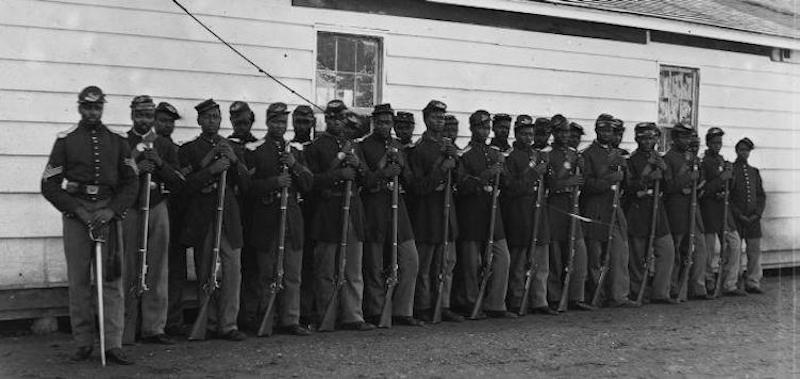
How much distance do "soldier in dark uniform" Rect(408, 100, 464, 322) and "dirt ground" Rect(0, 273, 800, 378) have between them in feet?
1.31

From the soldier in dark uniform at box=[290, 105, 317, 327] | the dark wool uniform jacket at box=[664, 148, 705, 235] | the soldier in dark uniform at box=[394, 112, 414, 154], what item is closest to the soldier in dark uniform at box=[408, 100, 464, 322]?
the soldier in dark uniform at box=[394, 112, 414, 154]

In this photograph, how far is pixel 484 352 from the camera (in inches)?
297

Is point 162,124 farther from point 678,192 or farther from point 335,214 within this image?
point 678,192

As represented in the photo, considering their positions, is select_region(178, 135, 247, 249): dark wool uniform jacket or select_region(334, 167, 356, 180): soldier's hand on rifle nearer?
select_region(178, 135, 247, 249): dark wool uniform jacket

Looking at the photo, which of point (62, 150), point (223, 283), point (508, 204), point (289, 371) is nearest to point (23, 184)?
point (62, 150)

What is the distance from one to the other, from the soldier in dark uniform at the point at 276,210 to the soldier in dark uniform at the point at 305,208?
0.24 metres

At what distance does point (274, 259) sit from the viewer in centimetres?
795

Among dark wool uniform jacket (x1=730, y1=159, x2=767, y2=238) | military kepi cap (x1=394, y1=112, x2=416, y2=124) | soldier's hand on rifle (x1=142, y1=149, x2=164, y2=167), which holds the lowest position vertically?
dark wool uniform jacket (x1=730, y1=159, x2=767, y2=238)

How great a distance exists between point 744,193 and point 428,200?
15.3 ft

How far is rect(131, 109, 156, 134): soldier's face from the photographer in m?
7.29

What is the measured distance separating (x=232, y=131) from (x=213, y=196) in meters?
1.30

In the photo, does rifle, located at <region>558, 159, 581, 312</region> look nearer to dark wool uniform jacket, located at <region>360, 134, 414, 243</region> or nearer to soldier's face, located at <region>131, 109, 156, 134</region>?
dark wool uniform jacket, located at <region>360, 134, 414, 243</region>

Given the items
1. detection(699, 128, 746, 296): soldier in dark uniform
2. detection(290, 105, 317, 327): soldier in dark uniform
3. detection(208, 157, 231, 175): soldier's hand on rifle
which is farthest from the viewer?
detection(699, 128, 746, 296): soldier in dark uniform

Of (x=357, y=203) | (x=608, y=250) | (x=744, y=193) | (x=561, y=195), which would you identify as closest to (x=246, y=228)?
(x=357, y=203)
